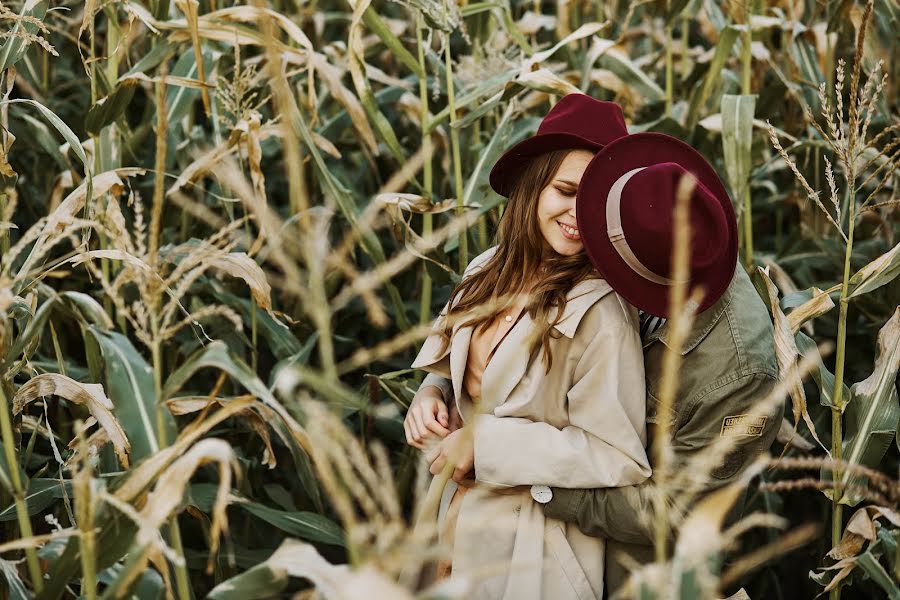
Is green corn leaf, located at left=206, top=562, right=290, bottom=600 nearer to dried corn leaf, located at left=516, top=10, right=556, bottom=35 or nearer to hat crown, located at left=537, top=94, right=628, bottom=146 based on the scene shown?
hat crown, located at left=537, top=94, right=628, bottom=146

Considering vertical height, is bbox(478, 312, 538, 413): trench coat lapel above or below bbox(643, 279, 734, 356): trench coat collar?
below

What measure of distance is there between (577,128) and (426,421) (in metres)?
0.62

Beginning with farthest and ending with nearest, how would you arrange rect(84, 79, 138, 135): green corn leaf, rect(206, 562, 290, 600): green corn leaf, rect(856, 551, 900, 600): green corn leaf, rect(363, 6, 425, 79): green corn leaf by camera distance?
rect(363, 6, 425, 79): green corn leaf
rect(84, 79, 138, 135): green corn leaf
rect(856, 551, 900, 600): green corn leaf
rect(206, 562, 290, 600): green corn leaf

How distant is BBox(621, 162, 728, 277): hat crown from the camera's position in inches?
57.9

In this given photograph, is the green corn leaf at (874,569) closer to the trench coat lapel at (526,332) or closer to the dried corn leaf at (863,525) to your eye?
the dried corn leaf at (863,525)

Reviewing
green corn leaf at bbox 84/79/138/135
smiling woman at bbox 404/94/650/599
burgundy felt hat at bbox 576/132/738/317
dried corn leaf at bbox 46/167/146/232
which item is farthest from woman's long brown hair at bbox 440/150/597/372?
green corn leaf at bbox 84/79/138/135

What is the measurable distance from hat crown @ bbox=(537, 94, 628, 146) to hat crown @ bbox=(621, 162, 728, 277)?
9.2 inches

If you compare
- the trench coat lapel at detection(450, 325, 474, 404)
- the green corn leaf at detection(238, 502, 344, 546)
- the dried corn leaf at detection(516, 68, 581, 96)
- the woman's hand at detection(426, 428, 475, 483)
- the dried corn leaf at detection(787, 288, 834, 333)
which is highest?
the dried corn leaf at detection(516, 68, 581, 96)

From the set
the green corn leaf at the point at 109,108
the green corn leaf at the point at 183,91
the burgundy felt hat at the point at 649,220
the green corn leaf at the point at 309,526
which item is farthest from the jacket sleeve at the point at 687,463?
the green corn leaf at the point at 183,91

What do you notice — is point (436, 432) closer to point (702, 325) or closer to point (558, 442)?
point (558, 442)

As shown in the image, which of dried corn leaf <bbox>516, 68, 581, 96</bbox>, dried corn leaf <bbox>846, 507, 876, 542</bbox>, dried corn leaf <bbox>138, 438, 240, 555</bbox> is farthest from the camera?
dried corn leaf <bbox>516, 68, 581, 96</bbox>

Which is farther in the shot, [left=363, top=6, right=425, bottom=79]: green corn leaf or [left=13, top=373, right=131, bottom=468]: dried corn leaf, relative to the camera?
[left=363, top=6, right=425, bottom=79]: green corn leaf

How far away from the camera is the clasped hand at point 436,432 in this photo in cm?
166

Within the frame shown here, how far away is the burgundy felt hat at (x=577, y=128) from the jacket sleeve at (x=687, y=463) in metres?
0.52
